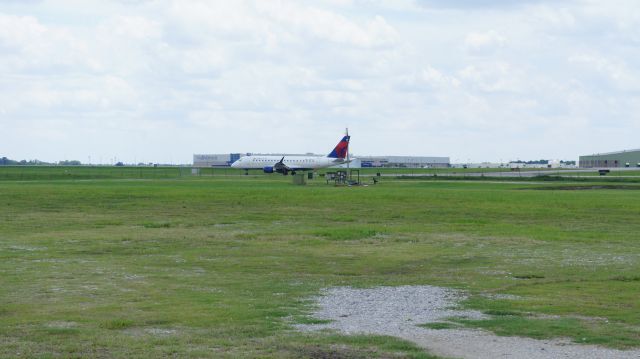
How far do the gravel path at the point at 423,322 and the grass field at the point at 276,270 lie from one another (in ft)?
1.67

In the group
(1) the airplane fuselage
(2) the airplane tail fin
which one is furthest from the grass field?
(2) the airplane tail fin

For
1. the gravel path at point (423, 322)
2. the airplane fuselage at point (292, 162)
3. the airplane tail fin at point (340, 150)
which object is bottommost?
the gravel path at point (423, 322)

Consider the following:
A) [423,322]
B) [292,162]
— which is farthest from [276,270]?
[292,162]

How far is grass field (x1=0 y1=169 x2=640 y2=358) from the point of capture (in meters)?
14.8

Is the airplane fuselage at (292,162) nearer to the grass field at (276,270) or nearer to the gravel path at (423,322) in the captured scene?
the grass field at (276,270)

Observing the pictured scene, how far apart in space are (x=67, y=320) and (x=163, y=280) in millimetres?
5906

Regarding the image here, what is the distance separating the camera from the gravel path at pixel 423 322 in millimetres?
13773

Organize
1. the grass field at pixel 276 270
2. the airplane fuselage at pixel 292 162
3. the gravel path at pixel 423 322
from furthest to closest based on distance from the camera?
1. the airplane fuselage at pixel 292 162
2. the grass field at pixel 276 270
3. the gravel path at pixel 423 322

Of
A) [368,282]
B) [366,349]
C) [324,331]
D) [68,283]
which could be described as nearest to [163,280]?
[68,283]

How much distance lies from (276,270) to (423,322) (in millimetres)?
8906

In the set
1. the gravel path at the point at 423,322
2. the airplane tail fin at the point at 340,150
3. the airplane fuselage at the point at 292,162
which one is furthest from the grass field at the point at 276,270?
the airplane tail fin at the point at 340,150

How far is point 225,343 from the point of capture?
14.3 metres

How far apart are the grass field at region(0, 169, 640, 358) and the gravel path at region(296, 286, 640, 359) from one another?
510 mm

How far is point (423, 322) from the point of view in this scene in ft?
53.7
